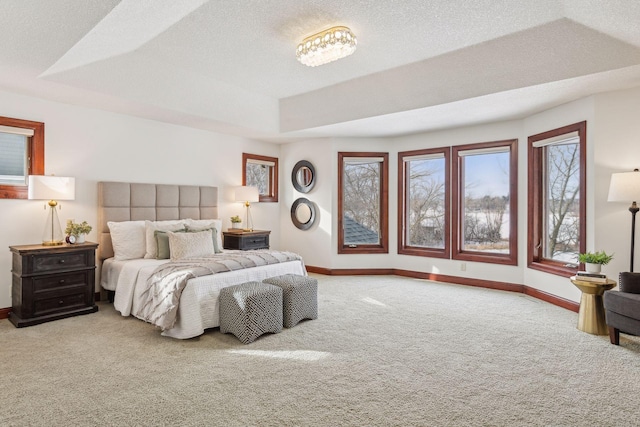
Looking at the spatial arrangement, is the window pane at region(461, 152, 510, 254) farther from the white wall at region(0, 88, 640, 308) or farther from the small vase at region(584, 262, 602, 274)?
the small vase at region(584, 262, 602, 274)

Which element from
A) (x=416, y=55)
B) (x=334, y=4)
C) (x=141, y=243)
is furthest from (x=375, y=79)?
(x=141, y=243)

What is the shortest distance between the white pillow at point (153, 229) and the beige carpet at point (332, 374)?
2.69 feet

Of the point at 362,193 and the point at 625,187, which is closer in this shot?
the point at 625,187

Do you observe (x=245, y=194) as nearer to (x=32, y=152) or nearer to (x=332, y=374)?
(x=32, y=152)

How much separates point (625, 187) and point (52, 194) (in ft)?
18.7

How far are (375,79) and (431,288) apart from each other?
118 inches

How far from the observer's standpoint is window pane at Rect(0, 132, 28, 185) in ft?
12.9

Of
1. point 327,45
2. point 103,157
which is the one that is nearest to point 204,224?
point 103,157

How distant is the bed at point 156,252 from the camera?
3.30 meters

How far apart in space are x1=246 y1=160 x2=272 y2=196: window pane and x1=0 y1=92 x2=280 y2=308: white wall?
0.33 m

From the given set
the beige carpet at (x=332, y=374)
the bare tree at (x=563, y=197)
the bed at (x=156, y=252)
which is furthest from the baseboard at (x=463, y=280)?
the bed at (x=156, y=252)

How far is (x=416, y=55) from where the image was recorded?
4.00 meters

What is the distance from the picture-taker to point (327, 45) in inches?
130

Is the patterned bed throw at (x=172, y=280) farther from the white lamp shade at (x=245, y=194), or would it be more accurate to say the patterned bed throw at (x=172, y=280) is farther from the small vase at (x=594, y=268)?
the small vase at (x=594, y=268)
